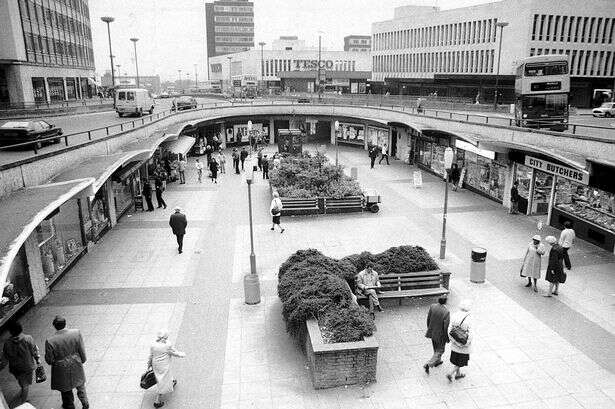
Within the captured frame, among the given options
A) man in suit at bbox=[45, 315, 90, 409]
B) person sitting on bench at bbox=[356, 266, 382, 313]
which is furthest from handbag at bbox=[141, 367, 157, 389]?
person sitting on bench at bbox=[356, 266, 382, 313]

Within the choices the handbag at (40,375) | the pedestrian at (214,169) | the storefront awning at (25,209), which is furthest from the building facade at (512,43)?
the handbag at (40,375)

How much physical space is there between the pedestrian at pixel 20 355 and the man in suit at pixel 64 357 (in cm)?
51

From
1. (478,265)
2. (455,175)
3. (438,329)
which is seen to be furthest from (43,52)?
(438,329)

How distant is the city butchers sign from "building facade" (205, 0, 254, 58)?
139477 millimetres

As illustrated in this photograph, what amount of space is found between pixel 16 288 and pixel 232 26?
147321mm

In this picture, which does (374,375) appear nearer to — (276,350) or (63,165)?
(276,350)

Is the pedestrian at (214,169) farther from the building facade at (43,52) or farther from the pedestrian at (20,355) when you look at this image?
the building facade at (43,52)

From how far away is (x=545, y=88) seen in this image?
2234cm

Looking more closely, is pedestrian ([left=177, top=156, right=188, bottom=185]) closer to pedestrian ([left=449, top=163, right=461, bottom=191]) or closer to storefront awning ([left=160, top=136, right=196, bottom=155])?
storefront awning ([left=160, top=136, right=196, bottom=155])

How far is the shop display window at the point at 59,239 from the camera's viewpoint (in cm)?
1251

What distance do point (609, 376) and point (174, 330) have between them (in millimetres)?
8841

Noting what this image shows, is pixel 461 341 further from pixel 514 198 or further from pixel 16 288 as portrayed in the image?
pixel 514 198

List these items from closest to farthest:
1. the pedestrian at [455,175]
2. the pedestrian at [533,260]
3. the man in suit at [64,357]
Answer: the man in suit at [64,357] → the pedestrian at [533,260] → the pedestrian at [455,175]

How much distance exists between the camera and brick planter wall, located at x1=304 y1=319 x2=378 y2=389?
8312 mm
